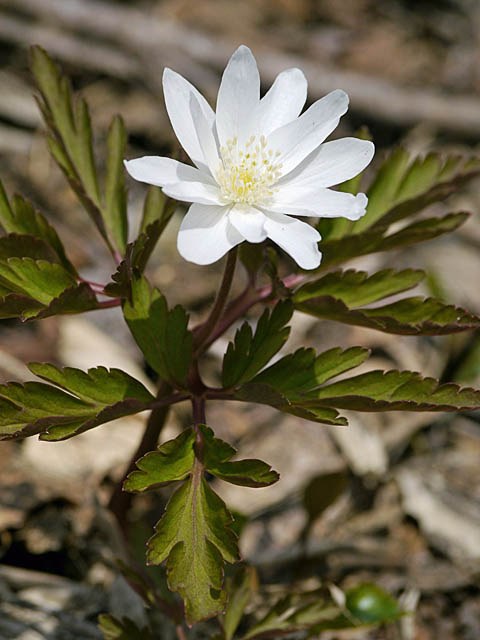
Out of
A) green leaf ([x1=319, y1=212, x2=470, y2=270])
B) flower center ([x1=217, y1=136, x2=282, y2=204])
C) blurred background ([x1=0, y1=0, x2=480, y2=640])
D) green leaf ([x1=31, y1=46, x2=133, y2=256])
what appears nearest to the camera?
flower center ([x1=217, y1=136, x2=282, y2=204])

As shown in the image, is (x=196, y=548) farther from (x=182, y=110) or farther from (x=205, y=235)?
(x=182, y=110)

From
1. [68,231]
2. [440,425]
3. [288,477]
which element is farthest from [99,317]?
[440,425]

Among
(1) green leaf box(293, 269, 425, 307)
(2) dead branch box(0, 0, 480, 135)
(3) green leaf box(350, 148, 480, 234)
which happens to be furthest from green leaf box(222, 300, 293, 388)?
(2) dead branch box(0, 0, 480, 135)

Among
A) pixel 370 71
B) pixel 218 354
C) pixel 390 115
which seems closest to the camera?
pixel 218 354

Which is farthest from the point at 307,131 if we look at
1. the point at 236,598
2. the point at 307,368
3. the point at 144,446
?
the point at 236,598

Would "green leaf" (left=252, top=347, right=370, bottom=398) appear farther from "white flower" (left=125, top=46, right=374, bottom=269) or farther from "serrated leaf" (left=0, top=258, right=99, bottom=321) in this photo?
"serrated leaf" (left=0, top=258, right=99, bottom=321)

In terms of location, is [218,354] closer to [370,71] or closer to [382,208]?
[382,208]
